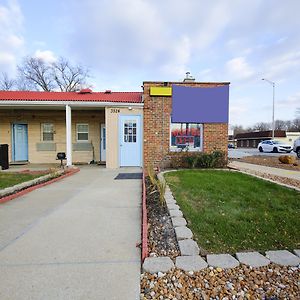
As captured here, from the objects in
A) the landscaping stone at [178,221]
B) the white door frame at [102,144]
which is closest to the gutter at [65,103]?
the white door frame at [102,144]

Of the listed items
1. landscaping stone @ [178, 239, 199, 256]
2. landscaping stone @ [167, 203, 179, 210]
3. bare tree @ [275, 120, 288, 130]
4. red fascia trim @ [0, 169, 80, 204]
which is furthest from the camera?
bare tree @ [275, 120, 288, 130]

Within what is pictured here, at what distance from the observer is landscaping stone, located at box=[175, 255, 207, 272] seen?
2531 mm

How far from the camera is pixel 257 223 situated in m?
3.72

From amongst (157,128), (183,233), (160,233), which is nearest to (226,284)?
(183,233)

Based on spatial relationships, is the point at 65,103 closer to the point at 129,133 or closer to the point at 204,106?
the point at 129,133

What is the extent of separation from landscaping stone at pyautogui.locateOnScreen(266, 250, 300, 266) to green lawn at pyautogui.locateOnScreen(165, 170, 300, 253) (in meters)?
0.16

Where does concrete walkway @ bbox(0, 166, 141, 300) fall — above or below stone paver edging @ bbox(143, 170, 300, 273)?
below

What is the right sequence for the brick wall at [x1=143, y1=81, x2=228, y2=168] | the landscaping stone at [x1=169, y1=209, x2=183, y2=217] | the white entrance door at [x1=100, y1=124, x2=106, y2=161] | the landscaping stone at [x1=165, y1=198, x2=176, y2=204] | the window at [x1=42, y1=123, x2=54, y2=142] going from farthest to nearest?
1. the window at [x1=42, y1=123, x2=54, y2=142]
2. the white entrance door at [x1=100, y1=124, x2=106, y2=161]
3. the brick wall at [x1=143, y1=81, x2=228, y2=168]
4. the landscaping stone at [x1=165, y1=198, x2=176, y2=204]
5. the landscaping stone at [x1=169, y1=209, x2=183, y2=217]

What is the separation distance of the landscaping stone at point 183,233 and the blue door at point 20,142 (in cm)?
1230

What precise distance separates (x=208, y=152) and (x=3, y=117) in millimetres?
11234

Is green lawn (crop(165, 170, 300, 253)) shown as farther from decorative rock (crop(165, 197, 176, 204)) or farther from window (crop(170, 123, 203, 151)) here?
window (crop(170, 123, 203, 151))

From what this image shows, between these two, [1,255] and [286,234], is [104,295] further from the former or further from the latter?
[286,234]

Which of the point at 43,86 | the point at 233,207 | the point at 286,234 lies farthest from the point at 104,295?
the point at 43,86

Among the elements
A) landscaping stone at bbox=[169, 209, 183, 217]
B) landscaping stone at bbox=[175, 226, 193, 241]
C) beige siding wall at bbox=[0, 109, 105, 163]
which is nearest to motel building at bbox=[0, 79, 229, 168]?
beige siding wall at bbox=[0, 109, 105, 163]
